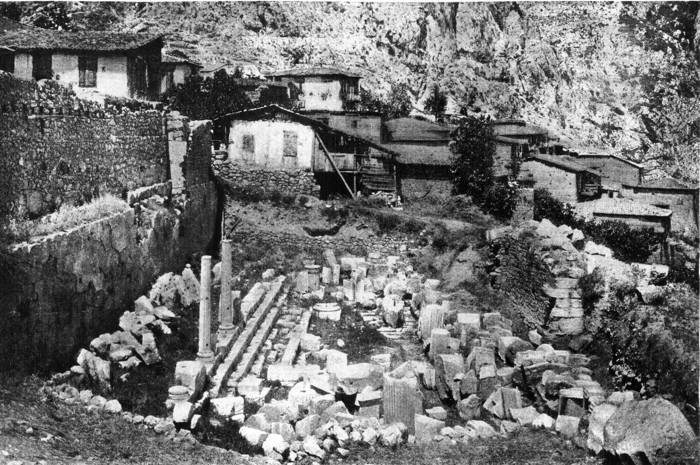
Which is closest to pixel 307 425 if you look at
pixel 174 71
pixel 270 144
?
pixel 270 144

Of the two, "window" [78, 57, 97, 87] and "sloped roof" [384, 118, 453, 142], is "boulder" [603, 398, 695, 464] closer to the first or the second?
"sloped roof" [384, 118, 453, 142]

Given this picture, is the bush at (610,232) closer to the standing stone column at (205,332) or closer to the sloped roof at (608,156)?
the sloped roof at (608,156)

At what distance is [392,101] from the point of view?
4306 cm

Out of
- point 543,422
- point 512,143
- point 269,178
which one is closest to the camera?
point 543,422

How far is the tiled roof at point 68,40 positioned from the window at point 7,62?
1.43 ft

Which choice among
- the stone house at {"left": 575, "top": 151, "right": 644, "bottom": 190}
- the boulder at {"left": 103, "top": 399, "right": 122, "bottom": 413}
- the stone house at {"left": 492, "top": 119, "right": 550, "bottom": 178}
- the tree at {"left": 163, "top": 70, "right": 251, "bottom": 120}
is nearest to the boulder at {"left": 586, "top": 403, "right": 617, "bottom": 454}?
the boulder at {"left": 103, "top": 399, "right": 122, "bottom": 413}

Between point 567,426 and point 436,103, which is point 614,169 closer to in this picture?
point 436,103

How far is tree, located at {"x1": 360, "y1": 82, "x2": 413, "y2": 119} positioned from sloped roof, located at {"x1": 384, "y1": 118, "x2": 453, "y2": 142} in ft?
3.78

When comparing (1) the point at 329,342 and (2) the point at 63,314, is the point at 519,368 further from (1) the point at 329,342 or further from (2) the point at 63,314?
(2) the point at 63,314

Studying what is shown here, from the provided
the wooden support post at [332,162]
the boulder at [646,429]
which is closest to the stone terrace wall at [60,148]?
the wooden support post at [332,162]

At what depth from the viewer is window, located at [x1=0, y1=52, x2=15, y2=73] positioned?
25828 mm

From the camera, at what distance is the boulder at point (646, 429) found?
8.05 m

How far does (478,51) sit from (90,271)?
5159 cm

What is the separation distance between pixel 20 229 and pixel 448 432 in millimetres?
8286
